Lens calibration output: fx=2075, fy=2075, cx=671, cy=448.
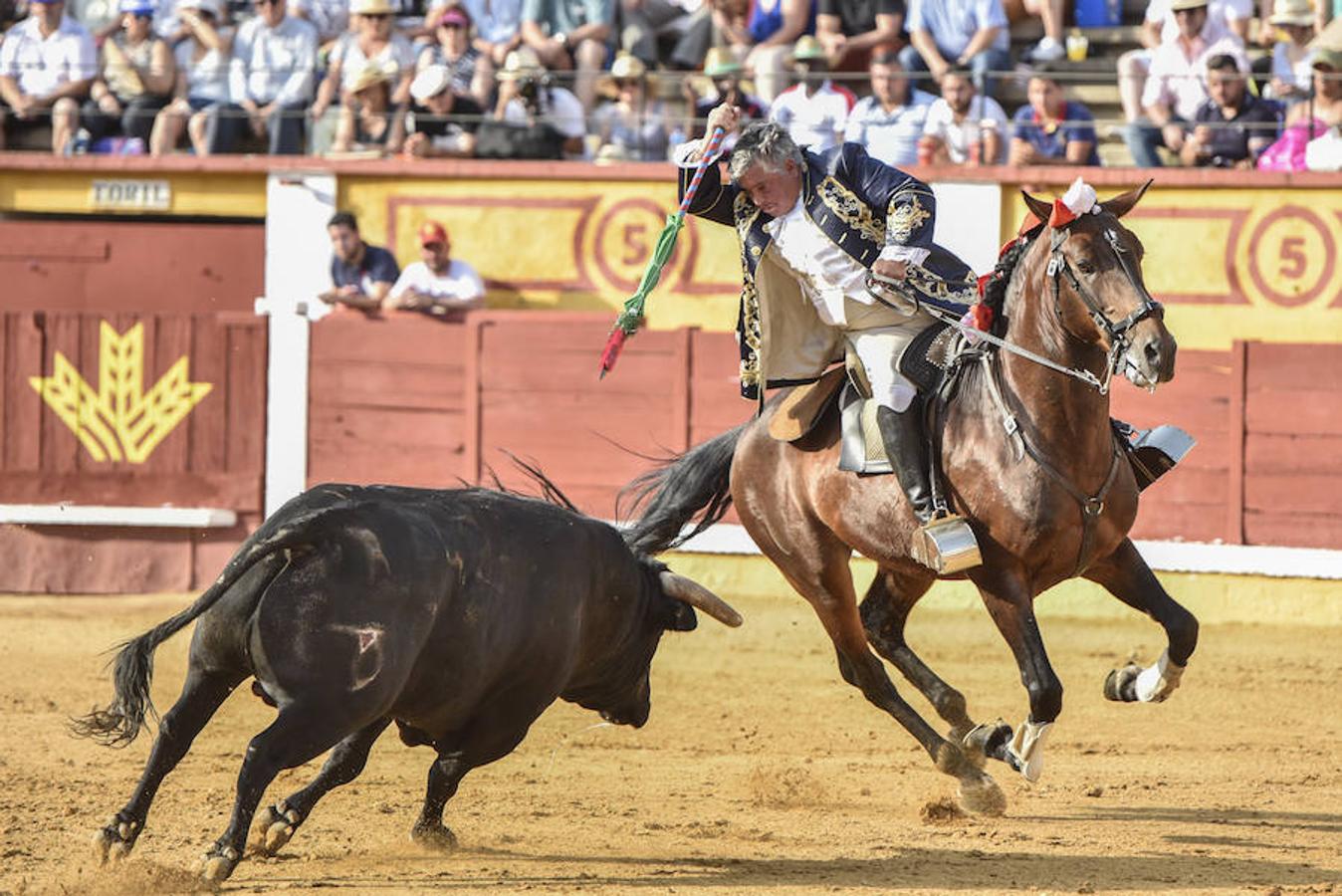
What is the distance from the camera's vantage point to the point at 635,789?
6.04 metres

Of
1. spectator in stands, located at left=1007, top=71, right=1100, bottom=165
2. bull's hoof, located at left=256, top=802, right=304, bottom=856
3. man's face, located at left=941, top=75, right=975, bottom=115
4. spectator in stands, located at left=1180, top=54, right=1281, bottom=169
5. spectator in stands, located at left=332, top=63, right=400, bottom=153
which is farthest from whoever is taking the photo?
spectator in stands, located at left=332, top=63, right=400, bottom=153

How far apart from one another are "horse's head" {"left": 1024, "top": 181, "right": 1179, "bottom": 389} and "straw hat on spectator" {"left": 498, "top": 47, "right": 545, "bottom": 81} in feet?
19.7

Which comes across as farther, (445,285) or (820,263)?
(445,285)

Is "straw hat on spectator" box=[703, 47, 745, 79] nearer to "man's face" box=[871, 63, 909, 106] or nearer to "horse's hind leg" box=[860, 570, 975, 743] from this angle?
"man's face" box=[871, 63, 909, 106]

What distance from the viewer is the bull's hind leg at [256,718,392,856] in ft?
15.9

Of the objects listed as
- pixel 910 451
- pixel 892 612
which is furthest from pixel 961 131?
pixel 910 451

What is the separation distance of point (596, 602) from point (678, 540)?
1.42 m

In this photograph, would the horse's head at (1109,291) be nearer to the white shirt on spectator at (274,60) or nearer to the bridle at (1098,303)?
the bridle at (1098,303)

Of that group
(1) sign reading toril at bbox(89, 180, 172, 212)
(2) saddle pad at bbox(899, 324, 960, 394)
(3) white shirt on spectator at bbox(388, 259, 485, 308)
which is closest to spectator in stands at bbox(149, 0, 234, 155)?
(1) sign reading toril at bbox(89, 180, 172, 212)

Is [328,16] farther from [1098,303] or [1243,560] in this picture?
[1098,303]

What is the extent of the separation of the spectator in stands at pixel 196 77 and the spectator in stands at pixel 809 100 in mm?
3149

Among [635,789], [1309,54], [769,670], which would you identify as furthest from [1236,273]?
[635,789]

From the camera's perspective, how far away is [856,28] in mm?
11391

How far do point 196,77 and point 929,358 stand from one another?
7064 mm
